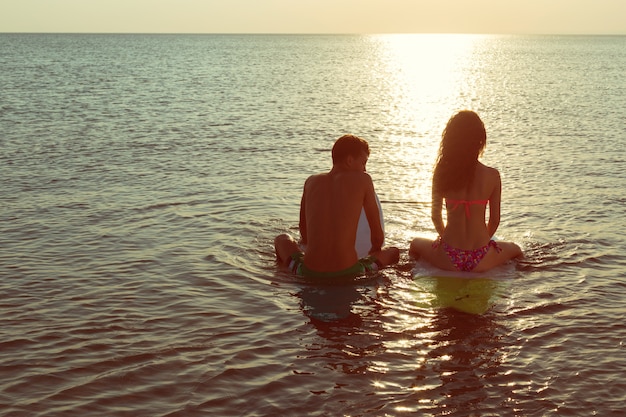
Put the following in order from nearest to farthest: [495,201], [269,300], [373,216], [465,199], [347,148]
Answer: [269,300]
[347,148]
[465,199]
[495,201]
[373,216]

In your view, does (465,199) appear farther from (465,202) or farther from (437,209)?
(437,209)

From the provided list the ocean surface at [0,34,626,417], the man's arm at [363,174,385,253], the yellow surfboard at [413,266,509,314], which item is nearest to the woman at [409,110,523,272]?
the yellow surfboard at [413,266,509,314]

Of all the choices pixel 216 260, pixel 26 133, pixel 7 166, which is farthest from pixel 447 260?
pixel 26 133

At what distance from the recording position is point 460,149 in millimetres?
8250

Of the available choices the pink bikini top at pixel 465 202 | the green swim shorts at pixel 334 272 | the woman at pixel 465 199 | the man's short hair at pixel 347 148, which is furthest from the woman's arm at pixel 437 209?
the man's short hair at pixel 347 148

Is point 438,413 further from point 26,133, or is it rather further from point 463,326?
point 26,133

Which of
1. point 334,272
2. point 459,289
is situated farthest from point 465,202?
point 334,272

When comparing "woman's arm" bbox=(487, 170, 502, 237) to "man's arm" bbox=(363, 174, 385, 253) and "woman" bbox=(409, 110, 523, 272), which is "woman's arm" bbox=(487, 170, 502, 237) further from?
"man's arm" bbox=(363, 174, 385, 253)

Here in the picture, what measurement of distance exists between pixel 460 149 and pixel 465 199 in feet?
1.99

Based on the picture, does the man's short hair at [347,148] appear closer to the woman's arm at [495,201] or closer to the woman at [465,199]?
the woman at [465,199]

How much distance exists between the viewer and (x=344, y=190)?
8258 millimetres

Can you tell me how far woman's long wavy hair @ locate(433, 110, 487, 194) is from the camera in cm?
823

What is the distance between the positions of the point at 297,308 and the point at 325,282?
758mm

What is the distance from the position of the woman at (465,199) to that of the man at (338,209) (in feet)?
2.83
